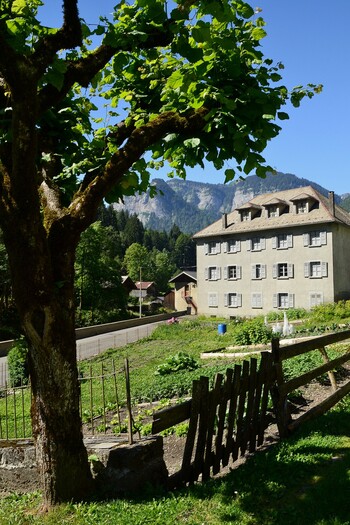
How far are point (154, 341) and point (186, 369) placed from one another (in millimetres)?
16872

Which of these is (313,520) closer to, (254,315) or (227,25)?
(227,25)

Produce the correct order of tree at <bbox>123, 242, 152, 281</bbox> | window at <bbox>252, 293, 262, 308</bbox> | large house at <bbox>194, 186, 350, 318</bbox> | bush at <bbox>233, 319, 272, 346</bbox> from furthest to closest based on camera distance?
tree at <bbox>123, 242, 152, 281</bbox>
window at <bbox>252, 293, 262, 308</bbox>
large house at <bbox>194, 186, 350, 318</bbox>
bush at <bbox>233, 319, 272, 346</bbox>

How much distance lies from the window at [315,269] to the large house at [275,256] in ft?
0.24

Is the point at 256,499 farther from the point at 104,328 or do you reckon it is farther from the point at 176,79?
the point at 104,328

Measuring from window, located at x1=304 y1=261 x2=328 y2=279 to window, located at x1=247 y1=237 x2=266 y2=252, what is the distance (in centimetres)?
484

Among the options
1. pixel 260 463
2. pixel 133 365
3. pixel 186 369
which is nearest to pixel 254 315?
pixel 133 365

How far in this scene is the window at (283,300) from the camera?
4109 centimetres

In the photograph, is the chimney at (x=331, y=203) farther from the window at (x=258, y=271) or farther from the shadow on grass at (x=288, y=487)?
the shadow on grass at (x=288, y=487)

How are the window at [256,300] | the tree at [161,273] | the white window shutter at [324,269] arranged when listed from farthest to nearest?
the tree at [161,273]
the window at [256,300]
the white window shutter at [324,269]

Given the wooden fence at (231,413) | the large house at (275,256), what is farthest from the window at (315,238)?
the wooden fence at (231,413)

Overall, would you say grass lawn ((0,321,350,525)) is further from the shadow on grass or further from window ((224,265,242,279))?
window ((224,265,242,279))

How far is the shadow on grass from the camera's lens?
419 centimetres

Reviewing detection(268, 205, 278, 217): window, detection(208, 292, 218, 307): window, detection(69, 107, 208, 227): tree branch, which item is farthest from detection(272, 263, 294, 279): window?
detection(69, 107, 208, 227): tree branch

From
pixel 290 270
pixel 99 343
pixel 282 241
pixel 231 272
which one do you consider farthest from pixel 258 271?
pixel 99 343
